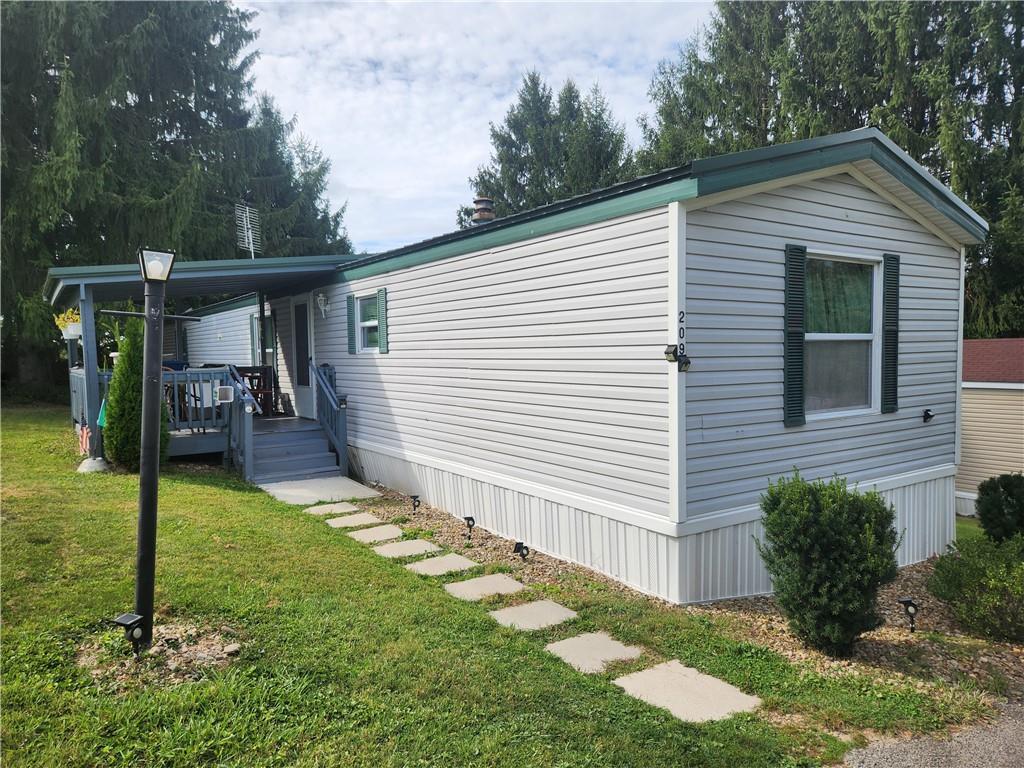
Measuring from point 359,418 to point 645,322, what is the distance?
5.60 meters

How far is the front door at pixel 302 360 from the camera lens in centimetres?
1082

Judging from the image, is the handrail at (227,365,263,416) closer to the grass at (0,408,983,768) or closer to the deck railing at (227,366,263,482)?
the deck railing at (227,366,263,482)

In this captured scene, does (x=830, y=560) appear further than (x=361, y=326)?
No

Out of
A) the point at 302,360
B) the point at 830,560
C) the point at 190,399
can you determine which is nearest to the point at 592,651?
the point at 830,560

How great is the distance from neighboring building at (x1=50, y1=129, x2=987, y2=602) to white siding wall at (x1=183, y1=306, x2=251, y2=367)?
19.6ft

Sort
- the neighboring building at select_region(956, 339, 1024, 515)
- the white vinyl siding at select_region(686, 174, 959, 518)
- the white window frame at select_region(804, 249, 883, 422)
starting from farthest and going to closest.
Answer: the neighboring building at select_region(956, 339, 1024, 515) → the white window frame at select_region(804, 249, 883, 422) → the white vinyl siding at select_region(686, 174, 959, 518)

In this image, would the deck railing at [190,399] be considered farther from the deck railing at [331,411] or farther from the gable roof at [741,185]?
the gable roof at [741,185]

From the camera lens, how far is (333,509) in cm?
734

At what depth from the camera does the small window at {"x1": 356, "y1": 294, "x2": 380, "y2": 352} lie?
889cm

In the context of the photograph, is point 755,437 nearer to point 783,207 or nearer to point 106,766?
point 783,207

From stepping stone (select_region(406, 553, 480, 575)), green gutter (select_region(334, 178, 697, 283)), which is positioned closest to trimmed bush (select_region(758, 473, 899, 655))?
green gutter (select_region(334, 178, 697, 283))

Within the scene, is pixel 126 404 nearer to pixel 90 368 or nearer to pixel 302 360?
pixel 90 368

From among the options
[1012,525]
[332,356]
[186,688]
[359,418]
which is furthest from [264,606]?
[1012,525]

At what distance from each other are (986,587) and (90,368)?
30.5 ft
